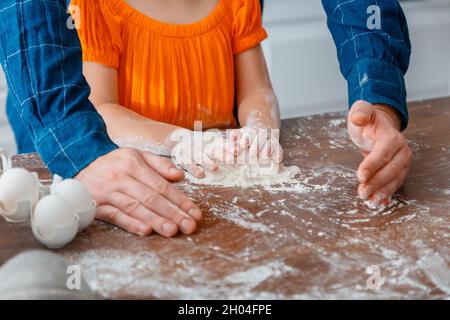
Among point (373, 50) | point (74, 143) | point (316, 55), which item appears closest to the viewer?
point (74, 143)

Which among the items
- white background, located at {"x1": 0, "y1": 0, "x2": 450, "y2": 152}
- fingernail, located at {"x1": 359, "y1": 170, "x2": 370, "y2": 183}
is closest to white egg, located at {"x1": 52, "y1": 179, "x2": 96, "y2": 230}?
fingernail, located at {"x1": 359, "y1": 170, "x2": 370, "y2": 183}

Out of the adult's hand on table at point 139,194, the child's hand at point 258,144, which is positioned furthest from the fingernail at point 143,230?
the child's hand at point 258,144

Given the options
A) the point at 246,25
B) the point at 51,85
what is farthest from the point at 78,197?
the point at 246,25

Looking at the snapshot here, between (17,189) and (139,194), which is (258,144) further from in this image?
(17,189)

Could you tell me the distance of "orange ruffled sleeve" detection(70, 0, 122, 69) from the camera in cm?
119

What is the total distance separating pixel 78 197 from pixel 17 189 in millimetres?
71

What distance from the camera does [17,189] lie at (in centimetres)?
77

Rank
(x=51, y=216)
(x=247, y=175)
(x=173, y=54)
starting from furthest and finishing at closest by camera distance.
Result: 1. (x=173, y=54)
2. (x=247, y=175)
3. (x=51, y=216)

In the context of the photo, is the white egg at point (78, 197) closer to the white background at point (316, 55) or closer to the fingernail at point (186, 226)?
the fingernail at point (186, 226)

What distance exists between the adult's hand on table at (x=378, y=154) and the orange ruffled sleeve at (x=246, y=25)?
391 millimetres
